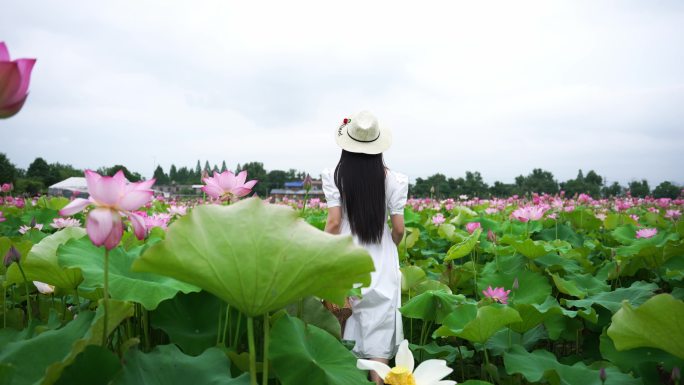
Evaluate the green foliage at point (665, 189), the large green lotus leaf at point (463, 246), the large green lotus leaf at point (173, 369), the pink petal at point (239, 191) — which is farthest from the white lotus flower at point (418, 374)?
the green foliage at point (665, 189)

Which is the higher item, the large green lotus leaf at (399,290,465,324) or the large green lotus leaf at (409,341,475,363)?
the large green lotus leaf at (399,290,465,324)

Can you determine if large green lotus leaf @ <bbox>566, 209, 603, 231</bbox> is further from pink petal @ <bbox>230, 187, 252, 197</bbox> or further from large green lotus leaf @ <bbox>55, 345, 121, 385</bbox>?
large green lotus leaf @ <bbox>55, 345, 121, 385</bbox>

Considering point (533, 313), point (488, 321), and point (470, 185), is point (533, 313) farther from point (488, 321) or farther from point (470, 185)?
point (470, 185)

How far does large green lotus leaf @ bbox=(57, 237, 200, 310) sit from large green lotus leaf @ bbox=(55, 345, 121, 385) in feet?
0.69

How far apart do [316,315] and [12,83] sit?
947 millimetres

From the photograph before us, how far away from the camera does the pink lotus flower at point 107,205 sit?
716 mm

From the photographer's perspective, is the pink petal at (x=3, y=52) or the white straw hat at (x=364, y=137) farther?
the white straw hat at (x=364, y=137)

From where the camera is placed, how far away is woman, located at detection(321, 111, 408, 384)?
2064 mm

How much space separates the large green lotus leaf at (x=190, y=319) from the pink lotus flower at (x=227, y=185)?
24 cm

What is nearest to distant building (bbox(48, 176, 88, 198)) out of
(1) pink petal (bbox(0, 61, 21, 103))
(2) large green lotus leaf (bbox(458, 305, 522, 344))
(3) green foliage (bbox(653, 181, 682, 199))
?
(1) pink petal (bbox(0, 61, 21, 103))

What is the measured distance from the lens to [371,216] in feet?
7.13

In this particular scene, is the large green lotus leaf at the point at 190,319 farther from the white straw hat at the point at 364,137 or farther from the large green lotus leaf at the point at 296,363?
the white straw hat at the point at 364,137

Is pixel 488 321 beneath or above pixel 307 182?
beneath

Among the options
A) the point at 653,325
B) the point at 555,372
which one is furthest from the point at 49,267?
the point at 653,325
